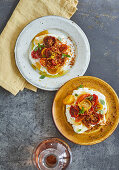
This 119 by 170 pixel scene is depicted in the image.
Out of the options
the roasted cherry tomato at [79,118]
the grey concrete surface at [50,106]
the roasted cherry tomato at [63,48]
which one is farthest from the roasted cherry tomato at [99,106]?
the roasted cherry tomato at [63,48]

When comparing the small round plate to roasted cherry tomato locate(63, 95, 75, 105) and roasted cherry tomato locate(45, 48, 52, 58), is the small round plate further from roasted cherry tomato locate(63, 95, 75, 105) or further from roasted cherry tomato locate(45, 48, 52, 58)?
roasted cherry tomato locate(45, 48, 52, 58)

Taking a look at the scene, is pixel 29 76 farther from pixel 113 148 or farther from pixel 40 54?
pixel 113 148

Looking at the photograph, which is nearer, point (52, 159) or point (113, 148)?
point (52, 159)

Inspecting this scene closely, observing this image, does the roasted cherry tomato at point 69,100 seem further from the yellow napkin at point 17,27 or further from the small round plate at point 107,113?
the yellow napkin at point 17,27

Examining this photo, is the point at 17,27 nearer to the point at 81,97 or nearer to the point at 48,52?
the point at 48,52

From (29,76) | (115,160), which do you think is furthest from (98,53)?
(115,160)

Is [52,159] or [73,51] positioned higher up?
[73,51]
